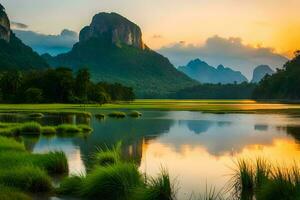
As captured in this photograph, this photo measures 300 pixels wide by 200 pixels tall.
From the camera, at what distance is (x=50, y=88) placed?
14900 centimetres

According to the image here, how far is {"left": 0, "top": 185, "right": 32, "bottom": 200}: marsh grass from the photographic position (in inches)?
566

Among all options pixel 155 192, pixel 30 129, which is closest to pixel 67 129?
pixel 30 129

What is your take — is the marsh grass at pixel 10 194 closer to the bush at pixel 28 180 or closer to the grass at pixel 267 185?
the bush at pixel 28 180

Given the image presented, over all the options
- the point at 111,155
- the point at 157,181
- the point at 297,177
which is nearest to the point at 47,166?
the point at 111,155

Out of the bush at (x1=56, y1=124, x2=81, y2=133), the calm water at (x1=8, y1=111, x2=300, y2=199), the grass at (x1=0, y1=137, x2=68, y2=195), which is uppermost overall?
the grass at (x1=0, y1=137, x2=68, y2=195)

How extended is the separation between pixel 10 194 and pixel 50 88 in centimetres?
13695

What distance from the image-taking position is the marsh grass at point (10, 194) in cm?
1438

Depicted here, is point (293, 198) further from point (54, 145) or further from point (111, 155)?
point (54, 145)

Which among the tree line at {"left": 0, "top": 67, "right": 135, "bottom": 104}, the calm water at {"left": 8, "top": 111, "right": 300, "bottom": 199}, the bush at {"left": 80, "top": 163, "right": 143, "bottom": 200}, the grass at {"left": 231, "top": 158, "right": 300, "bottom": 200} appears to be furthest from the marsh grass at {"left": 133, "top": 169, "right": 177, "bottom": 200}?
the tree line at {"left": 0, "top": 67, "right": 135, "bottom": 104}

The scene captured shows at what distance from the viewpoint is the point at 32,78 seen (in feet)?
501

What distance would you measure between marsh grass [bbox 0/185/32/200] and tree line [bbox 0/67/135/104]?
123656mm

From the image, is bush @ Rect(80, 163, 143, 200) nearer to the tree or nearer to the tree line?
the tree line

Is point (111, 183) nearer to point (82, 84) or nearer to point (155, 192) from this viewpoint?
point (155, 192)

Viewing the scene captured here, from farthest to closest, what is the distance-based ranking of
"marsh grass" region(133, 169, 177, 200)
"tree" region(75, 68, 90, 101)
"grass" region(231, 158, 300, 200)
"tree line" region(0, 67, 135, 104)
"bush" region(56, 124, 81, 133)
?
"tree" region(75, 68, 90, 101) → "tree line" region(0, 67, 135, 104) → "bush" region(56, 124, 81, 133) → "marsh grass" region(133, 169, 177, 200) → "grass" region(231, 158, 300, 200)
